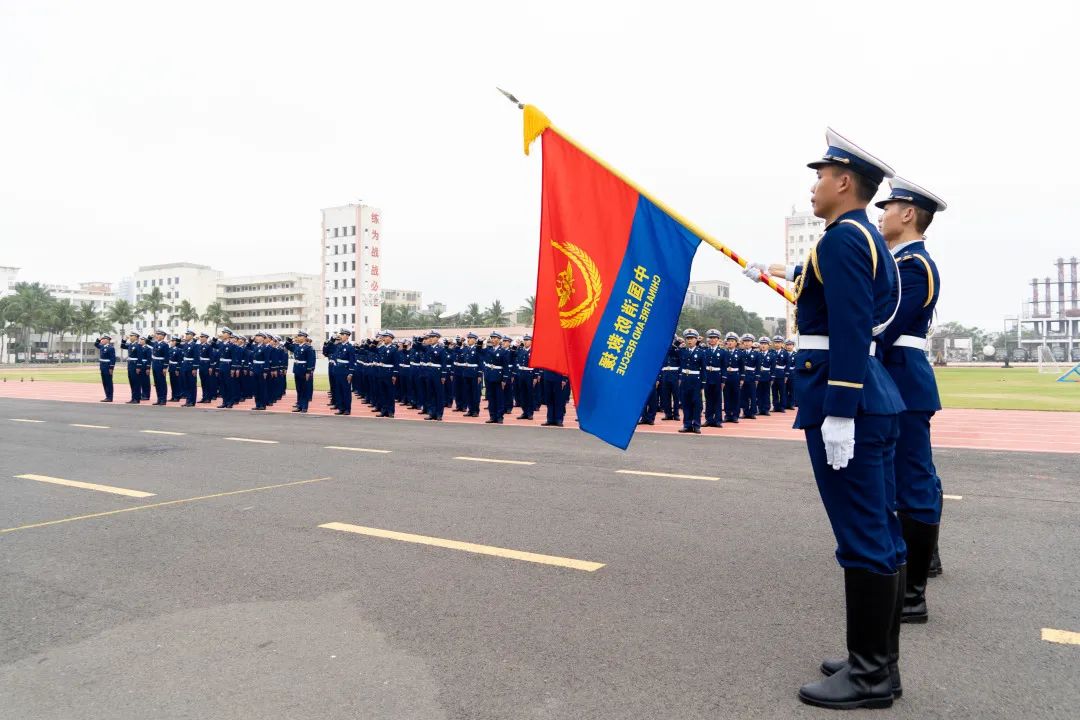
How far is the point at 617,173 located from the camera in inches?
194

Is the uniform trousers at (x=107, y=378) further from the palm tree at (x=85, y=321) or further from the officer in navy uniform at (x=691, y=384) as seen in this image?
the palm tree at (x=85, y=321)

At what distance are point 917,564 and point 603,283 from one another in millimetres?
2471

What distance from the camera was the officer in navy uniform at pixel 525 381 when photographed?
17.4 meters

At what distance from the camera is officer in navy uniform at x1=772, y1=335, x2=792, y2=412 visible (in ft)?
62.1

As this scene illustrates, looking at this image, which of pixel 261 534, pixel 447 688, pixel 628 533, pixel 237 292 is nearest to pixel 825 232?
pixel 447 688

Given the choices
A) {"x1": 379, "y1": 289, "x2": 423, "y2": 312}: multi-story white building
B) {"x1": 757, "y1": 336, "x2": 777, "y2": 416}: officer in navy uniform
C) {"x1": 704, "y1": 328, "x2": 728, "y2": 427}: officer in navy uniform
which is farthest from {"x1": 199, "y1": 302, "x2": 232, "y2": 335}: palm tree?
{"x1": 704, "y1": 328, "x2": 728, "y2": 427}: officer in navy uniform

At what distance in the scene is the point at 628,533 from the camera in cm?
583

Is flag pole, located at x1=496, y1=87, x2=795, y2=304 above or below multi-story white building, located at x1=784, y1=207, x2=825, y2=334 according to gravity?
below

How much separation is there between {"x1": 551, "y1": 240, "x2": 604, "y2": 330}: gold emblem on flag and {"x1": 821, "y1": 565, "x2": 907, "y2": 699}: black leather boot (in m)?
2.49

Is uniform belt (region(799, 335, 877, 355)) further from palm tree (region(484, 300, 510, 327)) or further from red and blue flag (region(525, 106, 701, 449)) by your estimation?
palm tree (region(484, 300, 510, 327))

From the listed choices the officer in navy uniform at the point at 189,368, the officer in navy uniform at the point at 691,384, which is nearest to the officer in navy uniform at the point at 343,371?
the officer in navy uniform at the point at 189,368

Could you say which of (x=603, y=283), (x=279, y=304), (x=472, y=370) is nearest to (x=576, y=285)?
(x=603, y=283)

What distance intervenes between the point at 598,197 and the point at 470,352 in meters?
13.0

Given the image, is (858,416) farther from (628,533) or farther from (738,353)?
(738,353)
